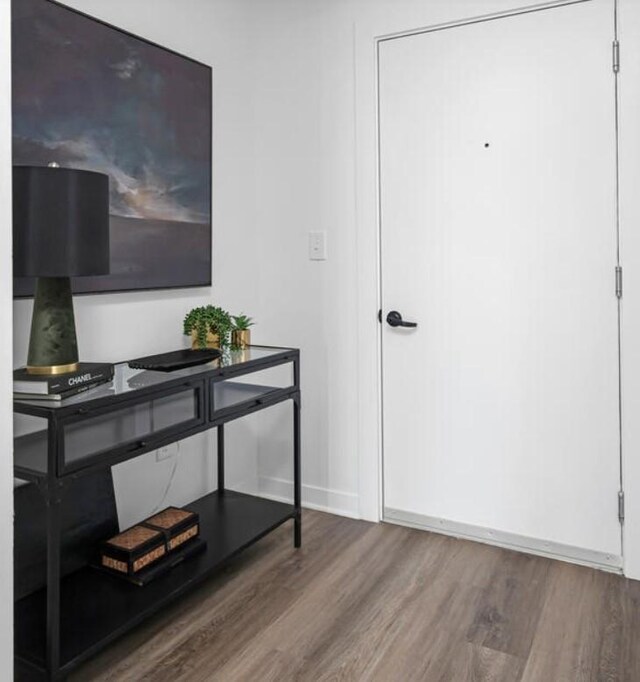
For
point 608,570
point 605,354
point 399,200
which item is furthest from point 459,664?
point 399,200

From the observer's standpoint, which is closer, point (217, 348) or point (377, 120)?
point (217, 348)

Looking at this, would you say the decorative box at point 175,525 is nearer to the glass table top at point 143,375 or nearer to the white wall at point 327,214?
the glass table top at point 143,375

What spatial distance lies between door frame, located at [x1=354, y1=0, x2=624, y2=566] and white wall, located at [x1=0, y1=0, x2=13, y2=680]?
156cm

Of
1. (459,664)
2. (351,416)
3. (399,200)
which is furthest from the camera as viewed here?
(351,416)

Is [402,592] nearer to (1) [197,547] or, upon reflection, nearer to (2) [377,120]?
(1) [197,547]

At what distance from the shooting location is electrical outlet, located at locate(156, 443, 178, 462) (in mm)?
2463

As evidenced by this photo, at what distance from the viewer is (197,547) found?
2162 mm

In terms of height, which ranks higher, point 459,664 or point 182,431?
point 182,431

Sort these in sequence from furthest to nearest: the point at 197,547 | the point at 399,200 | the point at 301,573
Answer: the point at 399,200, the point at 301,573, the point at 197,547

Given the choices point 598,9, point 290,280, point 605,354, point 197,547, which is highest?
point 598,9

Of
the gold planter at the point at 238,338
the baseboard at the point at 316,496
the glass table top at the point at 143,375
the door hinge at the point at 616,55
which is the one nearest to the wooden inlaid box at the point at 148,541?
the glass table top at the point at 143,375

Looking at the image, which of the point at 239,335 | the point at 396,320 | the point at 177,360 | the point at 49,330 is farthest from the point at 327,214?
the point at 49,330

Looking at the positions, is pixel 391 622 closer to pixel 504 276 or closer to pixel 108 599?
pixel 108 599

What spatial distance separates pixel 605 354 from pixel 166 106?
73.3 inches
